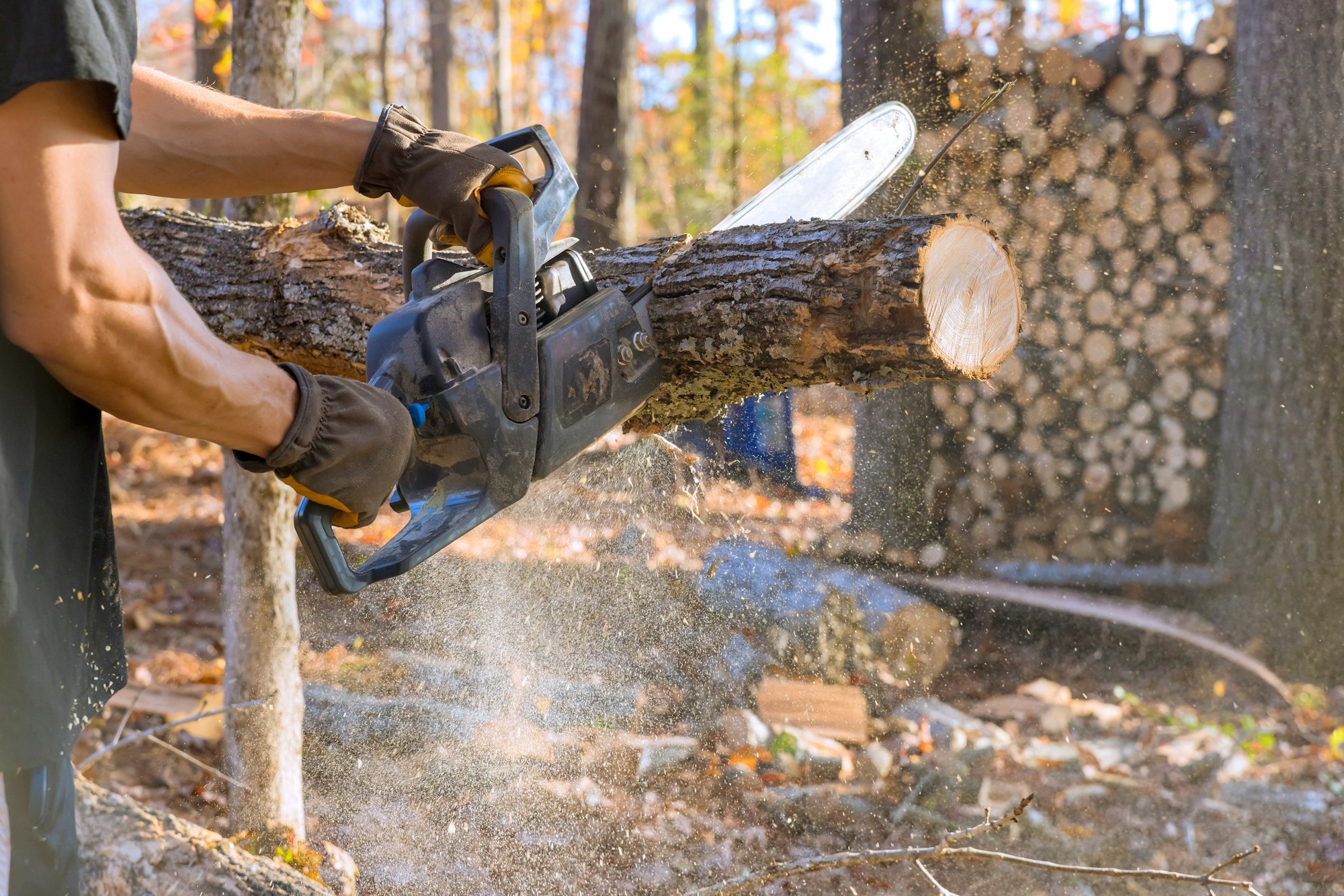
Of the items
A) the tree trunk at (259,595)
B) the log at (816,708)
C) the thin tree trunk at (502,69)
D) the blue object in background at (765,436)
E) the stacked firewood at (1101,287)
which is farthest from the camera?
the thin tree trunk at (502,69)

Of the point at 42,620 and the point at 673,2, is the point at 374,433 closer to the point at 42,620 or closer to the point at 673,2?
the point at 42,620

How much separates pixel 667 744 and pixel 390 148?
75.9 inches

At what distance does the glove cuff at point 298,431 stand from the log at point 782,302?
30.8 inches

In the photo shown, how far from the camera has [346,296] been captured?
2.18 meters

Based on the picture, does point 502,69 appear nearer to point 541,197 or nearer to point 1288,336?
point 1288,336

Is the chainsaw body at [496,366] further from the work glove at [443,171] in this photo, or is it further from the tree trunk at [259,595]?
the tree trunk at [259,595]

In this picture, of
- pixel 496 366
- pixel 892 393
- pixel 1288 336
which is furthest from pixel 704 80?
pixel 496 366

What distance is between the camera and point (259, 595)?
2447mm

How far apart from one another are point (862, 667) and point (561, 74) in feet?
69.3

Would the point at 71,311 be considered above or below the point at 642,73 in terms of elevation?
below

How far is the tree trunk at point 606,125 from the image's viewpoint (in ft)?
20.8

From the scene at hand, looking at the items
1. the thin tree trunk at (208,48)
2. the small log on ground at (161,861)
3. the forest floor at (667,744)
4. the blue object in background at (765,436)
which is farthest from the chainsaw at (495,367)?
the thin tree trunk at (208,48)

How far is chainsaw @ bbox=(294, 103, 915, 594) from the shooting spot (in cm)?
147

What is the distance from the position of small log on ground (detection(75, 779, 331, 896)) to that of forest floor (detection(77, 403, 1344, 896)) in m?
0.62
